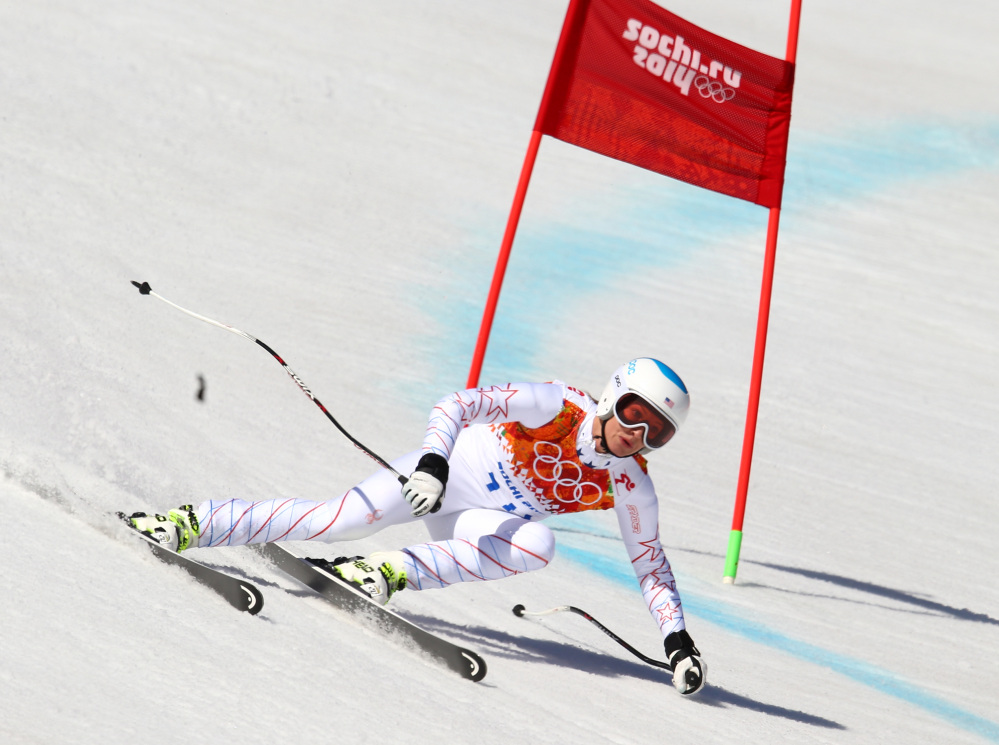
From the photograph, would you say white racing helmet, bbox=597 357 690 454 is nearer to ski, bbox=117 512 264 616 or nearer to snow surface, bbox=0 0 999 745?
snow surface, bbox=0 0 999 745

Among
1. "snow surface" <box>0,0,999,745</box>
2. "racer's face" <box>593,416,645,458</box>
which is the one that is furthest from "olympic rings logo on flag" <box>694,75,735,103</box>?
"racer's face" <box>593,416,645,458</box>

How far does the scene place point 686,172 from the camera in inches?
253

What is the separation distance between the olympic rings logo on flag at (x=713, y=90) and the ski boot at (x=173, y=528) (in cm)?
368

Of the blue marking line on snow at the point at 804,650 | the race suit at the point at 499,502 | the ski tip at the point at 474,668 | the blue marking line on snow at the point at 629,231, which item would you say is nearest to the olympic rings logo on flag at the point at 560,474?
the race suit at the point at 499,502

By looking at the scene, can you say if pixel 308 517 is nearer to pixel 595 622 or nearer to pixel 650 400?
pixel 595 622

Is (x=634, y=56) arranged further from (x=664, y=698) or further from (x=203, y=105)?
(x=203, y=105)

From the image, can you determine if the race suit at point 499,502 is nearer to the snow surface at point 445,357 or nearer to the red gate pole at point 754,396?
the snow surface at point 445,357

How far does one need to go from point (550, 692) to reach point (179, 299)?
5.17 m

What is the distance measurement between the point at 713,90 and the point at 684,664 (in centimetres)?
341

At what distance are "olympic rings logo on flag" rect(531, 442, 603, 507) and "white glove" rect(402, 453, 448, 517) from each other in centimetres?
45

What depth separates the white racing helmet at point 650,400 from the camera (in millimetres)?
3834

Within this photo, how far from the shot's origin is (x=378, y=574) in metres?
3.93

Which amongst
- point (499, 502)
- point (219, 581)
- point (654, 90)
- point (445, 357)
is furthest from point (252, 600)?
point (445, 357)

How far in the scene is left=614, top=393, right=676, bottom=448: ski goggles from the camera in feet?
12.6
